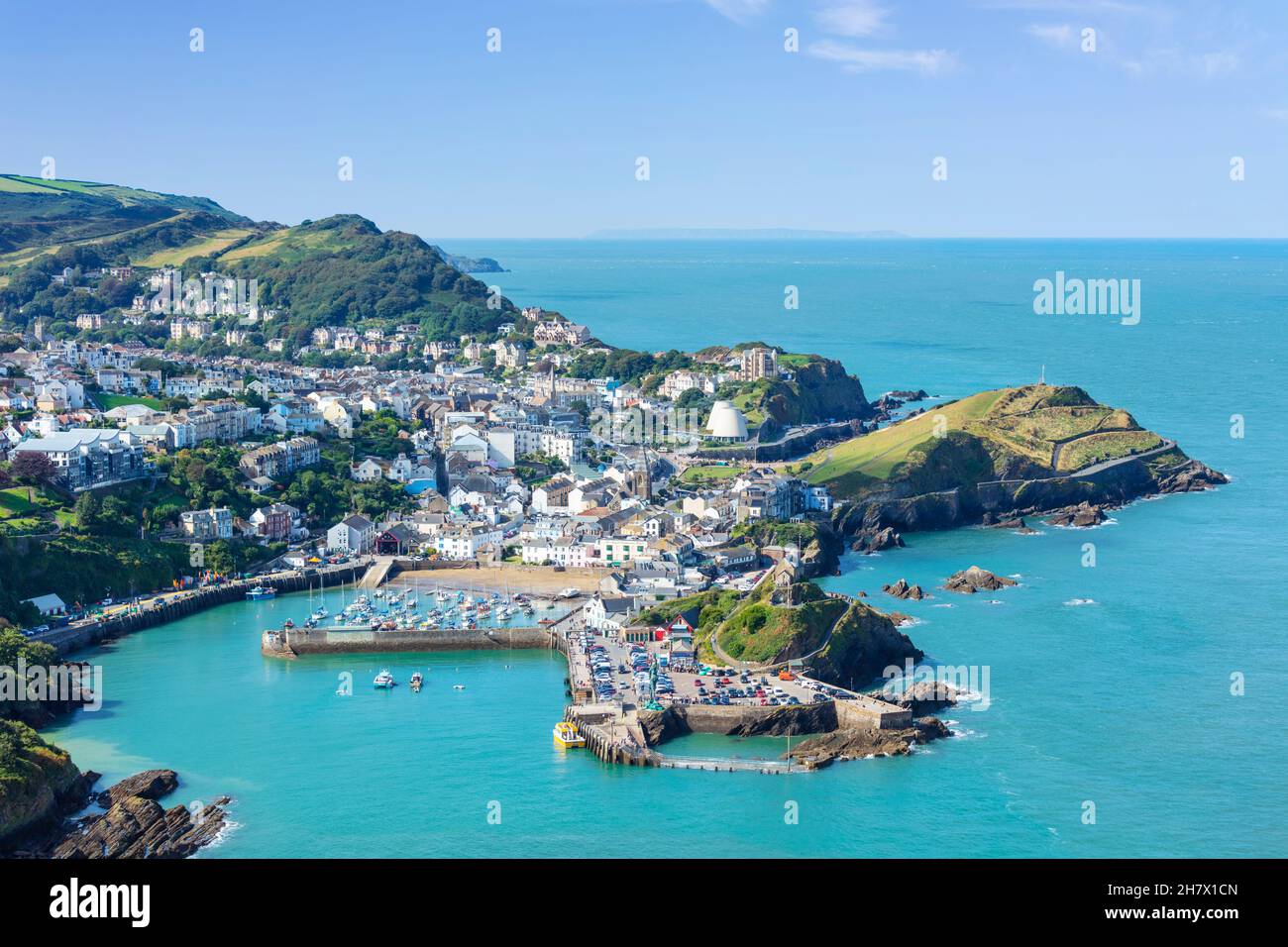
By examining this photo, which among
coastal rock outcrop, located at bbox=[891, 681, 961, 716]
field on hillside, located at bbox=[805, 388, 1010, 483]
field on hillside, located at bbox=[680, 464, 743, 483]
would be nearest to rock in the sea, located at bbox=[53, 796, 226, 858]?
coastal rock outcrop, located at bbox=[891, 681, 961, 716]

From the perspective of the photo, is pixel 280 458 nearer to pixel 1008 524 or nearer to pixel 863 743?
pixel 1008 524

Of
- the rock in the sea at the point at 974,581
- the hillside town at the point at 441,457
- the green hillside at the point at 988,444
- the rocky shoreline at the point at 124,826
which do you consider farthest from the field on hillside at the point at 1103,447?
the rocky shoreline at the point at 124,826

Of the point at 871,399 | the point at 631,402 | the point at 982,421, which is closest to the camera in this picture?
the point at 982,421

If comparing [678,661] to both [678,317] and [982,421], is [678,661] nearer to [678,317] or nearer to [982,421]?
[982,421]

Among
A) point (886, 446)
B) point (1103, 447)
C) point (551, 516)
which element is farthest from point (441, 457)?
point (1103, 447)

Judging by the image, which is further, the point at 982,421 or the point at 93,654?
the point at 982,421

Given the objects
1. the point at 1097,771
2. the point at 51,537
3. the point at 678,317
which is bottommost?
the point at 1097,771

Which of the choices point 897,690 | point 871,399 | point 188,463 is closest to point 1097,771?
point 897,690

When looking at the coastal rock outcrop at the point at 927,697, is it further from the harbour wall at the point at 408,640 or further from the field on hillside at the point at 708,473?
the field on hillside at the point at 708,473

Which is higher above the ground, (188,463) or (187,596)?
(188,463)
